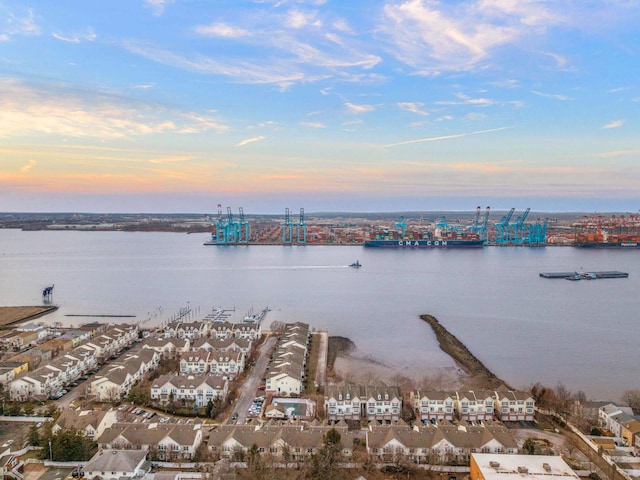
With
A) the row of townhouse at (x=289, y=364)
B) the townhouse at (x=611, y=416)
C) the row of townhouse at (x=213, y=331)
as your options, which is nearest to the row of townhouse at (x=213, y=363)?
the row of townhouse at (x=289, y=364)

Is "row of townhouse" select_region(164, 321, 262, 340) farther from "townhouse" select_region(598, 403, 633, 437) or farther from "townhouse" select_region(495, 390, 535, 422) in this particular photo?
"townhouse" select_region(598, 403, 633, 437)

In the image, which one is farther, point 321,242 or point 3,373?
point 321,242

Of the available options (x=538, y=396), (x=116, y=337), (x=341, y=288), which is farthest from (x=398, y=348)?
(x=341, y=288)

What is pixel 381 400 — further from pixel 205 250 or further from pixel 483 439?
pixel 205 250

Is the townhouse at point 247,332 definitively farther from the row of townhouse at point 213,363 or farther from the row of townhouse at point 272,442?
the row of townhouse at point 272,442

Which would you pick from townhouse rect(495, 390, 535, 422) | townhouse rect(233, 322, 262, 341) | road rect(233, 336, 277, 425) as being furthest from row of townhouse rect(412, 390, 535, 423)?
townhouse rect(233, 322, 262, 341)
